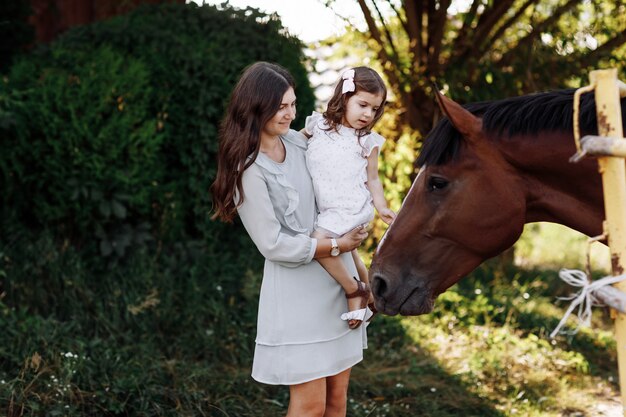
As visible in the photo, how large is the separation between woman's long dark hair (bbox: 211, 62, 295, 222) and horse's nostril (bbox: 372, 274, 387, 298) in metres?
0.52

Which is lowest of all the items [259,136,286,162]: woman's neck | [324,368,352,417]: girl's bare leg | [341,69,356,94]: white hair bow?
[324,368,352,417]: girl's bare leg

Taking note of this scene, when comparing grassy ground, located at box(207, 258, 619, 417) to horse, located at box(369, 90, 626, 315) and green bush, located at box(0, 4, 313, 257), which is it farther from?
horse, located at box(369, 90, 626, 315)

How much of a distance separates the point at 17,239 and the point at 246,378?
5.84 feet

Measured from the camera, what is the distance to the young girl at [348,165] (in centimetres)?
261

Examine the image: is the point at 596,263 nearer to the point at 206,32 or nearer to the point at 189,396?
the point at 206,32

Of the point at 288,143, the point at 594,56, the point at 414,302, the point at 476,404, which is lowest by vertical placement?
the point at 476,404

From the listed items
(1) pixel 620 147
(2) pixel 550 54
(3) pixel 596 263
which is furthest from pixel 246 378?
(3) pixel 596 263

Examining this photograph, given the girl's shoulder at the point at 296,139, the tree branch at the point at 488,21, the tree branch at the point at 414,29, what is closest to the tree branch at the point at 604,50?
the tree branch at the point at 488,21

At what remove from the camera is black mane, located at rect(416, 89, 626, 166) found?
7.34 ft

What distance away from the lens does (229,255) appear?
205 inches

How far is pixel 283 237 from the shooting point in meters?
2.52

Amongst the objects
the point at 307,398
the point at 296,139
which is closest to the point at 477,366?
the point at 307,398

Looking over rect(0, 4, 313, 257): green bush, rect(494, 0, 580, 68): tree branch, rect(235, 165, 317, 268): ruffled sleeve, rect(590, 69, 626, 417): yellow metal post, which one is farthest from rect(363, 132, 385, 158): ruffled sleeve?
rect(494, 0, 580, 68): tree branch

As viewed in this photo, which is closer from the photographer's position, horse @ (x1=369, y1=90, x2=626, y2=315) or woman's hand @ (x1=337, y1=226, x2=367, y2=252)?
horse @ (x1=369, y1=90, x2=626, y2=315)
